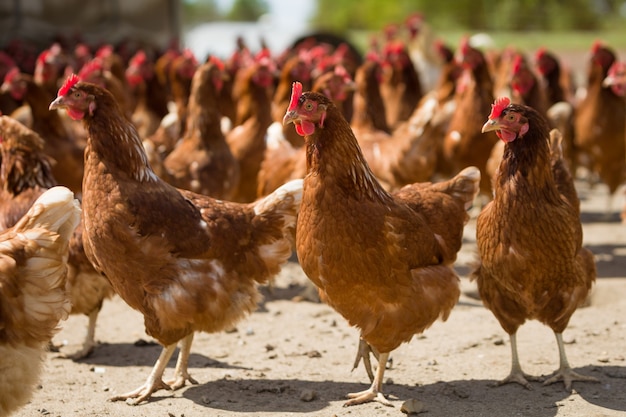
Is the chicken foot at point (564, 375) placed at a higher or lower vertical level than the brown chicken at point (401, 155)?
lower

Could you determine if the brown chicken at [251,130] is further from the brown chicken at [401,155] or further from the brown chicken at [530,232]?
the brown chicken at [530,232]

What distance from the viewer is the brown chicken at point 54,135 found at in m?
6.57

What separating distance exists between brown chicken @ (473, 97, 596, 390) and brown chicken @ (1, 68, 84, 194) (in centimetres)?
380

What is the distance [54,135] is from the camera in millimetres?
6742

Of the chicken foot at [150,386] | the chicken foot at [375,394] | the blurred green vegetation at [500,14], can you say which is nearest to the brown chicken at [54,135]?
the chicken foot at [150,386]

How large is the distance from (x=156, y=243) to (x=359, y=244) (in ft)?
3.44

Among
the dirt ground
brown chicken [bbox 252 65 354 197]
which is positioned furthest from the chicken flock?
brown chicken [bbox 252 65 354 197]

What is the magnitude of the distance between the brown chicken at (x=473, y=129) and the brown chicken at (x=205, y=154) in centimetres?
230

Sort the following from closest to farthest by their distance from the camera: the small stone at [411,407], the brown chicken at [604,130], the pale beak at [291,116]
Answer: the pale beak at [291,116], the small stone at [411,407], the brown chicken at [604,130]

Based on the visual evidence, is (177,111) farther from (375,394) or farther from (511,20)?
(511,20)

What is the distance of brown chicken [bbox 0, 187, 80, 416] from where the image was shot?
3266 millimetres

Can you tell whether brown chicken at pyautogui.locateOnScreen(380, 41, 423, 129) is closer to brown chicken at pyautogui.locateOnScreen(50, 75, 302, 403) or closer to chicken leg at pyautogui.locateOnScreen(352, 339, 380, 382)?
chicken leg at pyautogui.locateOnScreen(352, 339, 380, 382)

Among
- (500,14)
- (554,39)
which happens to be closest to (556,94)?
(554,39)

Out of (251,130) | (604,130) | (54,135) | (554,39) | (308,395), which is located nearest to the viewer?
(308,395)
